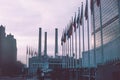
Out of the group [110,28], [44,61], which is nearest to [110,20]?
[110,28]

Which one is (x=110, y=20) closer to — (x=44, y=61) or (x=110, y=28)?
(x=110, y=28)

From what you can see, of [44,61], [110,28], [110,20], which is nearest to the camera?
[110,28]

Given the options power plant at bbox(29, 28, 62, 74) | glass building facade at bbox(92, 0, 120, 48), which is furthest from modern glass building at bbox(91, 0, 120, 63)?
power plant at bbox(29, 28, 62, 74)

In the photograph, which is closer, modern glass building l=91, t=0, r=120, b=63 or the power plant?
modern glass building l=91, t=0, r=120, b=63

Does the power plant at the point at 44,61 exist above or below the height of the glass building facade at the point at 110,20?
below

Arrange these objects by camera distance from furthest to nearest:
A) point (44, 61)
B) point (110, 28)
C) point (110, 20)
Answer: point (44, 61)
point (110, 20)
point (110, 28)

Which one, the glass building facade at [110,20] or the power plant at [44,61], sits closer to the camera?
the glass building facade at [110,20]

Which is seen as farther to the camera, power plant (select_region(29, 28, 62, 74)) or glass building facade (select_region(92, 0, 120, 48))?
power plant (select_region(29, 28, 62, 74))

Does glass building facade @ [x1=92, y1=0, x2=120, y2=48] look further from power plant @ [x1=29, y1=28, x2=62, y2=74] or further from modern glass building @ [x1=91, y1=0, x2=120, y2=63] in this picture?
power plant @ [x1=29, y1=28, x2=62, y2=74]

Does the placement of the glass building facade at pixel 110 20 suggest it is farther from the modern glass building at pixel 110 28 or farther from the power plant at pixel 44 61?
the power plant at pixel 44 61

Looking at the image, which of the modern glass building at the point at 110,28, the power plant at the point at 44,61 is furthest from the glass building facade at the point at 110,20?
the power plant at the point at 44,61

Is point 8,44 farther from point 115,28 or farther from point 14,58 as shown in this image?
point 115,28

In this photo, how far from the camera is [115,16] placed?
8962cm

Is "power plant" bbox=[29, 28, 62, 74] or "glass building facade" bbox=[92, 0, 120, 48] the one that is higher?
"glass building facade" bbox=[92, 0, 120, 48]
